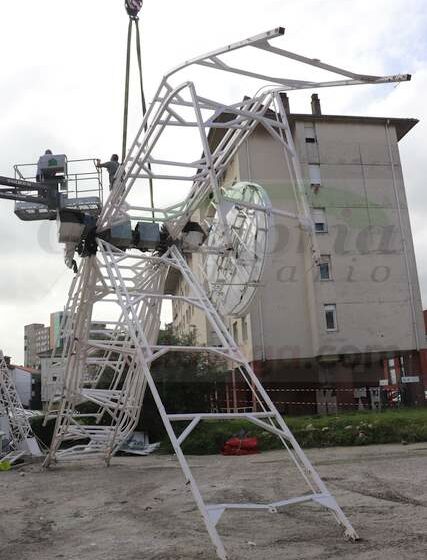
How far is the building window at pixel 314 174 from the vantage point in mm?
28284

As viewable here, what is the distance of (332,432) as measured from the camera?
53.6 feet

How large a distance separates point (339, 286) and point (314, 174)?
18.8ft

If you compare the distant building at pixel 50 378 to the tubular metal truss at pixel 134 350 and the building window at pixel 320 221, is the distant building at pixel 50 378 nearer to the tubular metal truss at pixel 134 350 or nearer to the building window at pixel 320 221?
the tubular metal truss at pixel 134 350

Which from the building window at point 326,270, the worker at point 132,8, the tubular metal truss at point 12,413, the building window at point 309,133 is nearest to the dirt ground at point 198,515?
the tubular metal truss at point 12,413

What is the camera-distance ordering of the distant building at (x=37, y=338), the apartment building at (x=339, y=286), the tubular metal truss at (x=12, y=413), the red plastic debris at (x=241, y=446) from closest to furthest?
the red plastic debris at (x=241, y=446) < the tubular metal truss at (x=12, y=413) < the distant building at (x=37, y=338) < the apartment building at (x=339, y=286)

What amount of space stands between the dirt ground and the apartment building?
1413cm

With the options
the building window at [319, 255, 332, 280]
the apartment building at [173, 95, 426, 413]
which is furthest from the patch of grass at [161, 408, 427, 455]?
the building window at [319, 255, 332, 280]

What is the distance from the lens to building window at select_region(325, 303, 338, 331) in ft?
88.6

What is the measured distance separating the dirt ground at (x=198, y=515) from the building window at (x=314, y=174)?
57.9 ft

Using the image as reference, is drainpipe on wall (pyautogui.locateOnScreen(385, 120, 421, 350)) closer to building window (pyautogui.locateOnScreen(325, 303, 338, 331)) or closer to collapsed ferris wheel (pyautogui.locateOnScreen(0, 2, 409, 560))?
building window (pyautogui.locateOnScreen(325, 303, 338, 331))

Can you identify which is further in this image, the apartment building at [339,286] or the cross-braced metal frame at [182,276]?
the apartment building at [339,286]

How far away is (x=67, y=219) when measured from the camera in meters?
9.00

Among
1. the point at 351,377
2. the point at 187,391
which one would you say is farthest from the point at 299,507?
the point at 351,377

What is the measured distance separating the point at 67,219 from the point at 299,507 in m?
5.35
